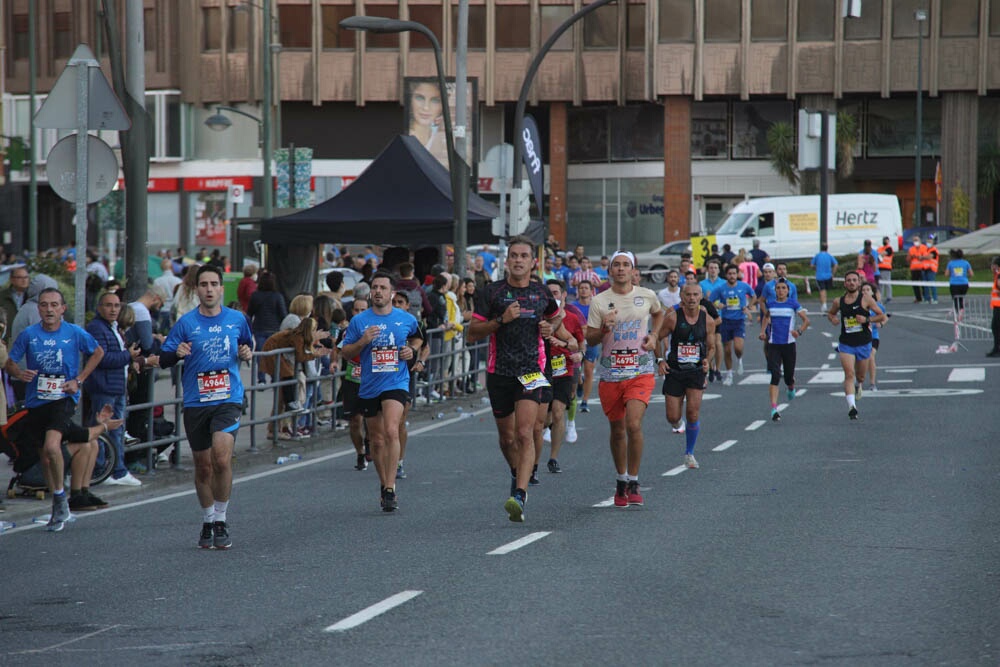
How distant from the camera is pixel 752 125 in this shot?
6888 centimetres

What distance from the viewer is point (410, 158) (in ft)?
84.2

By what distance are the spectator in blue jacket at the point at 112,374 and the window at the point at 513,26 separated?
2132 inches

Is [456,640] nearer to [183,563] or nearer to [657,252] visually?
[183,563]

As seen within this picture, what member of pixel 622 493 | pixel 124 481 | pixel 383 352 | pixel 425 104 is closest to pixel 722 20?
pixel 425 104

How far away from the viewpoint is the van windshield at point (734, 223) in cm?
5312

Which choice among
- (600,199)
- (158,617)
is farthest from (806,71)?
(158,617)

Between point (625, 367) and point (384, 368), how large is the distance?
1827 mm

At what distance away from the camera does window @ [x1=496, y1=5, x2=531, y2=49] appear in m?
67.1

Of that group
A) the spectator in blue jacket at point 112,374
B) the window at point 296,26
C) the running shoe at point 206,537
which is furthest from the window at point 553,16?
the running shoe at point 206,537

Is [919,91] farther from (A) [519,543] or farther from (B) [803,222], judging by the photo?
(A) [519,543]

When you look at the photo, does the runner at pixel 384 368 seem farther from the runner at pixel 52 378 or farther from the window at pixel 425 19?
the window at pixel 425 19

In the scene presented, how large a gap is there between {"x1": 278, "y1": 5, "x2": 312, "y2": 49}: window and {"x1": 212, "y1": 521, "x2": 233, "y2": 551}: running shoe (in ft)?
193

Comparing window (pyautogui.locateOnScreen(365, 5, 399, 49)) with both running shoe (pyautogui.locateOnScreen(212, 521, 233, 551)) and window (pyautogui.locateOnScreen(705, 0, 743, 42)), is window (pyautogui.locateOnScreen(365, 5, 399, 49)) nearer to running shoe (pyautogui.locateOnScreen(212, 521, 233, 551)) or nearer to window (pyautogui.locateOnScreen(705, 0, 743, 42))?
window (pyautogui.locateOnScreen(705, 0, 743, 42))

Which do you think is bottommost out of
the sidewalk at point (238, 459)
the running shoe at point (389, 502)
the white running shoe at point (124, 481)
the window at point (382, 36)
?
the sidewalk at point (238, 459)
